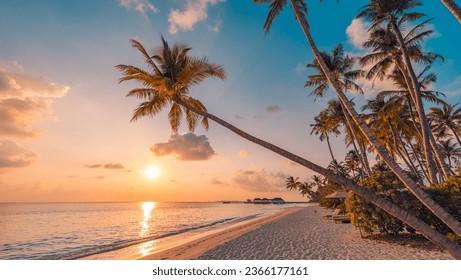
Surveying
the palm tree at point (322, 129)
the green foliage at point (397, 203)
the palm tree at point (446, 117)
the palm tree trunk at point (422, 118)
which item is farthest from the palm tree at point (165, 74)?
the palm tree at point (446, 117)

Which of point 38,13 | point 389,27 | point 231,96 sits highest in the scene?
point 389,27

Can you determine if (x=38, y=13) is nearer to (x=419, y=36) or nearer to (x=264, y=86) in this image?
(x=264, y=86)

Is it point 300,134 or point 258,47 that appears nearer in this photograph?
point 258,47

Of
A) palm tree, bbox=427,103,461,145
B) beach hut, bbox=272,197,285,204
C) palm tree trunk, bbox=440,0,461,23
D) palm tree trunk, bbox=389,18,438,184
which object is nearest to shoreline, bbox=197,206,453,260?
palm tree trunk, bbox=389,18,438,184

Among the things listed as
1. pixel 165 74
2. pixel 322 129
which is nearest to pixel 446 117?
pixel 322 129

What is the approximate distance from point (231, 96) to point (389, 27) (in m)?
9.54

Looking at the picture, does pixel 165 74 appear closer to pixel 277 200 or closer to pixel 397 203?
pixel 397 203

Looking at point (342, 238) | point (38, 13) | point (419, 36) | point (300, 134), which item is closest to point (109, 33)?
point (38, 13)

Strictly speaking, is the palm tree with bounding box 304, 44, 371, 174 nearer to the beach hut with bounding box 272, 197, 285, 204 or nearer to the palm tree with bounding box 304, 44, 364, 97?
the palm tree with bounding box 304, 44, 364, 97

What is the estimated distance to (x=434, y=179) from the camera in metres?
12.0

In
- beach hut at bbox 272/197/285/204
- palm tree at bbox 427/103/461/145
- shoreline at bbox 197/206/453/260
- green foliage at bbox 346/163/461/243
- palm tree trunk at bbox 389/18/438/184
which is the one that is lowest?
beach hut at bbox 272/197/285/204
